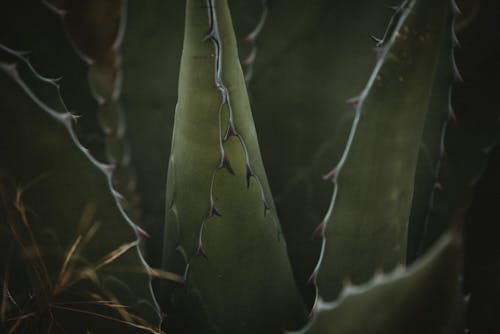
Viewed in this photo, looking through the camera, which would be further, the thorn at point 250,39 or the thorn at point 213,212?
the thorn at point 250,39

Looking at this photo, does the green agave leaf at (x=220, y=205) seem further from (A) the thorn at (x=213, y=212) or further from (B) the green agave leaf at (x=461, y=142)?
(B) the green agave leaf at (x=461, y=142)

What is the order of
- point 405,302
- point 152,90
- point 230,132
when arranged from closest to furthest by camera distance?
point 405,302 → point 230,132 → point 152,90

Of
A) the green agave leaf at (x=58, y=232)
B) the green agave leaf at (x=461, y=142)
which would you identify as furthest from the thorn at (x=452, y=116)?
the green agave leaf at (x=58, y=232)

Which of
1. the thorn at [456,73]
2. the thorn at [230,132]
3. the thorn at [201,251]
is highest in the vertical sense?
the thorn at [230,132]

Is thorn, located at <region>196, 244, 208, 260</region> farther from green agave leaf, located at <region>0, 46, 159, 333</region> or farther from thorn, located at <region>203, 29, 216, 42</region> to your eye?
thorn, located at <region>203, 29, 216, 42</region>

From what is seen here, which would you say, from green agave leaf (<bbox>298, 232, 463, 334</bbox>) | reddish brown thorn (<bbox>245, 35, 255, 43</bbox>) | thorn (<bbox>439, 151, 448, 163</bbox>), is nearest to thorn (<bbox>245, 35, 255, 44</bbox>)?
reddish brown thorn (<bbox>245, 35, 255, 43</bbox>)

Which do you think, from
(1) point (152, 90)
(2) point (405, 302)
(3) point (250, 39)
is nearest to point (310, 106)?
(3) point (250, 39)

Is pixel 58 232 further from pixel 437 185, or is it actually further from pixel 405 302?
pixel 437 185
